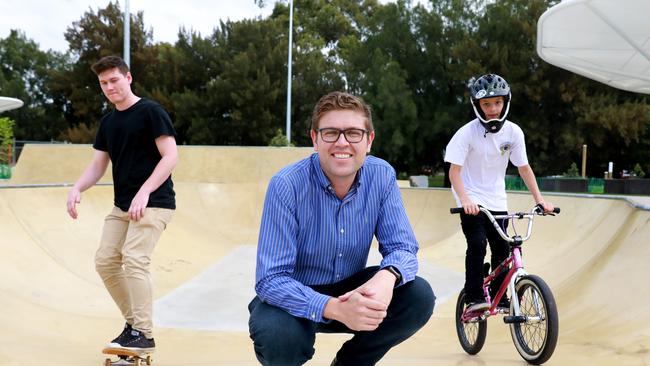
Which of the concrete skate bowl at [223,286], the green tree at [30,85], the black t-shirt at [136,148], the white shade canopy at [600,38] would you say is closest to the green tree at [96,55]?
the green tree at [30,85]

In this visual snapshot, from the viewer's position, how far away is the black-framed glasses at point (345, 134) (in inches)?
92.0

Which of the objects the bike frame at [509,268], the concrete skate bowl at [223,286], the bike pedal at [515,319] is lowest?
the concrete skate bowl at [223,286]

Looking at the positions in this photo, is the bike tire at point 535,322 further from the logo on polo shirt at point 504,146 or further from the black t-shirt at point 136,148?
the black t-shirt at point 136,148

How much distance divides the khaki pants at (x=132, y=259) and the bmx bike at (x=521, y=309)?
6.53 ft

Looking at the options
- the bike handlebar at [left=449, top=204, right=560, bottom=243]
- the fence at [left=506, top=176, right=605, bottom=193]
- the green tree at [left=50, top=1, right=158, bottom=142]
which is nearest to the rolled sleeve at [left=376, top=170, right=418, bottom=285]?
the bike handlebar at [left=449, top=204, right=560, bottom=243]

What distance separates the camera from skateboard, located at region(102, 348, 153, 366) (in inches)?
150

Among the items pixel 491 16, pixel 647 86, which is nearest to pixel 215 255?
pixel 647 86

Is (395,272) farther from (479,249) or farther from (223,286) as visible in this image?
(223,286)

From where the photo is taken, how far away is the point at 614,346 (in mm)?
3924

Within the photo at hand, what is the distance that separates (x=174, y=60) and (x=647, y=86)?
3330 cm

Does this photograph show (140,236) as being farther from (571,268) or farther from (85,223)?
(85,223)

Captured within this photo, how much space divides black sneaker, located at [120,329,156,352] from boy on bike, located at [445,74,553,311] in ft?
7.29

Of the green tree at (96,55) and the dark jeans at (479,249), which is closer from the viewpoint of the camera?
the dark jeans at (479,249)

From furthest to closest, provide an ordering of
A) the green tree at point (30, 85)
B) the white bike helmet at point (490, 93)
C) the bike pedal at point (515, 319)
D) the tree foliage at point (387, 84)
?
the green tree at point (30, 85)
the tree foliage at point (387, 84)
the white bike helmet at point (490, 93)
the bike pedal at point (515, 319)
